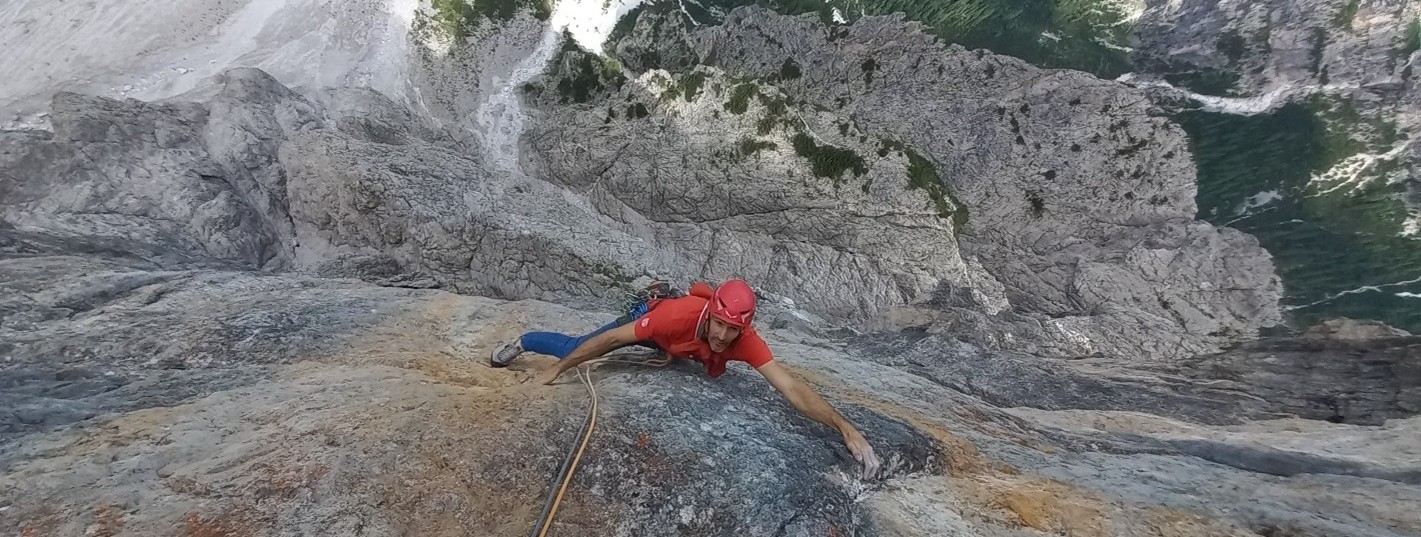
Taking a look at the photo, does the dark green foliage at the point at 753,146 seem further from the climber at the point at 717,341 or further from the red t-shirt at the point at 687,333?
the red t-shirt at the point at 687,333

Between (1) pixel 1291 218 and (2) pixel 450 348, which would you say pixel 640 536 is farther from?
(1) pixel 1291 218

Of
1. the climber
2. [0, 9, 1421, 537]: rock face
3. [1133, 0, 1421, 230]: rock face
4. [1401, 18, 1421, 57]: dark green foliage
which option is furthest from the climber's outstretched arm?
[1401, 18, 1421, 57]: dark green foliage

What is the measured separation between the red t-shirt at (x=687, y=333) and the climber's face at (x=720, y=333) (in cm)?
11

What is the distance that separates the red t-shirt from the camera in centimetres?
754

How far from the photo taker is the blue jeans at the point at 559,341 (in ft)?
29.8

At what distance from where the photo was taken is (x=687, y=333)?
797 cm

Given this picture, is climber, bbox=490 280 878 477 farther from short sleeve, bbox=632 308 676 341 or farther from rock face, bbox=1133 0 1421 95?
rock face, bbox=1133 0 1421 95

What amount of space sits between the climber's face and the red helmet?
0.31 feet

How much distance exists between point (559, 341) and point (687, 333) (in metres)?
2.23

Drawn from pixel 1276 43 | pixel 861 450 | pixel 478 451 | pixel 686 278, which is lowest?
pixel 686 278

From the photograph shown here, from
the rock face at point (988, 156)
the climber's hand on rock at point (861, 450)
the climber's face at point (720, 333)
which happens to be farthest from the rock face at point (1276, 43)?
the climber's face at point (720, 333)

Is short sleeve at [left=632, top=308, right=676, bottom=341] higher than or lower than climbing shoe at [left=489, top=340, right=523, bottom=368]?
higher

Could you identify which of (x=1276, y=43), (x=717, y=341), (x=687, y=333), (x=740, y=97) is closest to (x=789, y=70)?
(x=740, y=97)

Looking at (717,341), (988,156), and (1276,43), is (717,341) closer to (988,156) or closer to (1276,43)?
(988,156)
